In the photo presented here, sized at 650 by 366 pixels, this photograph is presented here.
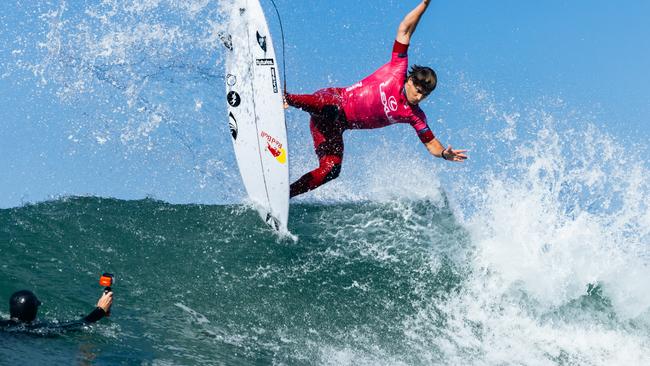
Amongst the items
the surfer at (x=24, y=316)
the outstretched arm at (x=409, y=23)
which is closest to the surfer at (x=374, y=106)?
the outstretched arm at (x=409, y=23)

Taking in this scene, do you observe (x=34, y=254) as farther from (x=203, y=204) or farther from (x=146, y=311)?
(x=203, y=204)

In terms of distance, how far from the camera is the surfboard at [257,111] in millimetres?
8141

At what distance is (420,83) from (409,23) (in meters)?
0.64

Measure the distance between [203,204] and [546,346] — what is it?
5.45 metres

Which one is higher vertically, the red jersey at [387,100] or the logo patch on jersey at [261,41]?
the logo patch on jersey at [261,41]

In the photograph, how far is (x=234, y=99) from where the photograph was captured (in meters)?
8.81

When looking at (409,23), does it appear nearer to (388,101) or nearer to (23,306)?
(388,101)

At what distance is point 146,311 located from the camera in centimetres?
708

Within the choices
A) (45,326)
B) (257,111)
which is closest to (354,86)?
(257,111)

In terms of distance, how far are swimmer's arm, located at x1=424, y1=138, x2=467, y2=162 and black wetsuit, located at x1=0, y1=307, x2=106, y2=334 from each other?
3.84 m

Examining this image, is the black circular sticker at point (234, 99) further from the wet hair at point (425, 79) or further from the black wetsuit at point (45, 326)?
the black wetsuit at point (45, 326)

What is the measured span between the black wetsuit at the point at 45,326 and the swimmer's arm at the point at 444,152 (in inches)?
151

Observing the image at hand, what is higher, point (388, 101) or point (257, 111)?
point (388, 101)

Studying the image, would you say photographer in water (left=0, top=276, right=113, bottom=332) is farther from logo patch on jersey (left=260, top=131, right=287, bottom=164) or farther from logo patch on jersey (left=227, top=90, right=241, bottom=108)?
logo patch on jersey (left=227, top=90, right=241, bottom=108)
